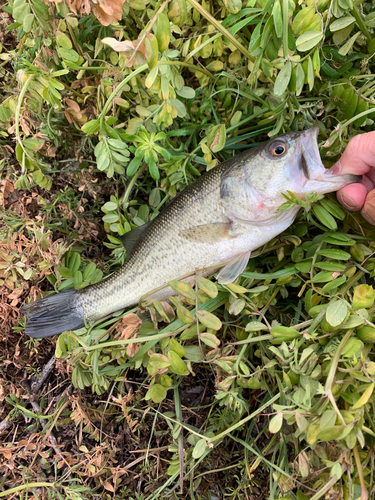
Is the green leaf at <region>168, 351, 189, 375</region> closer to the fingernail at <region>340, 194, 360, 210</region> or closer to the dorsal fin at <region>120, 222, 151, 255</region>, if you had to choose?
the dorsal fin at <region>120, 222, 151, 255</region>

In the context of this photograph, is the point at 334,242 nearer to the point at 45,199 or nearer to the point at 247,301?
the point at 247,301

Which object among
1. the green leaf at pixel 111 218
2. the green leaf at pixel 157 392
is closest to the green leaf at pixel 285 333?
the green leaf at pixel 157 392

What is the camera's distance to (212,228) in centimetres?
198

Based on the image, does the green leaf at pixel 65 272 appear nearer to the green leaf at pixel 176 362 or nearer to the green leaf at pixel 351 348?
the green leaf at pixel 176 362

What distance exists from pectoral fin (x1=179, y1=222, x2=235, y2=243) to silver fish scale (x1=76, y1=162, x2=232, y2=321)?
0.08 ft

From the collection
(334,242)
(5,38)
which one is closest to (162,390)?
(334,242)

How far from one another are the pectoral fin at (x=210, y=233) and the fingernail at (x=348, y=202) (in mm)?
609

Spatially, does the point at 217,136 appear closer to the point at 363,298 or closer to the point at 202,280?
the point at 202,280

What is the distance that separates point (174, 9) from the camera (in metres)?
1.42

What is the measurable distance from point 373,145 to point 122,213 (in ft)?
5.13

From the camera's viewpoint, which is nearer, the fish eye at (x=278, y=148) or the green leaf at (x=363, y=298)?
the green leaf at (x=363, y=298)

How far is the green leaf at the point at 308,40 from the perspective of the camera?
1.40 m

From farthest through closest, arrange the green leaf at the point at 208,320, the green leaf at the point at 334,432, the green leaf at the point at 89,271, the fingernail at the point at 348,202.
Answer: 1. the green leaf at the point at 89,271
2. the fingernail at the point at 348,202
3. the green leaf at the point at 208,320
4. the green leaf at the point at 334,432

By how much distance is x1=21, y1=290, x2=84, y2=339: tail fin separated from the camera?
2330mm
